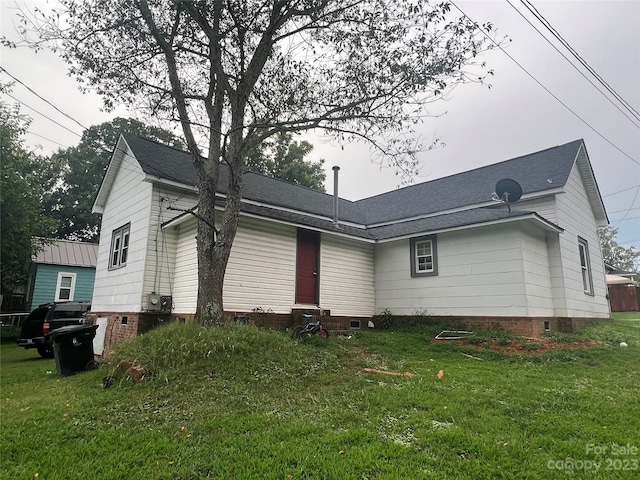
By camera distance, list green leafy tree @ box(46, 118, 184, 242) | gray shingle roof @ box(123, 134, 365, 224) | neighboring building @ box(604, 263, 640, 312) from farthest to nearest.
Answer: green leafy tree @ box(46, 118, 184, 242)
neighboring building @ box(604, 263, 640, 312)
gray shingle roof @ box(123, 134, 365, 224)

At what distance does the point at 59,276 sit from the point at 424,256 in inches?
774

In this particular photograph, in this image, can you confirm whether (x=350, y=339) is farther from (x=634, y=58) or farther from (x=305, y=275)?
(x=634, y=58)

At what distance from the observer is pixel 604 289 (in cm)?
1437

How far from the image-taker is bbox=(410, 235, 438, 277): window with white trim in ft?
37.2

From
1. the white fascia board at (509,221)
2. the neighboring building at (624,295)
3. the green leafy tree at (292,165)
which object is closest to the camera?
the white fascia board at (509,221)

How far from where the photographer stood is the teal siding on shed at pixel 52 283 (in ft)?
65.3

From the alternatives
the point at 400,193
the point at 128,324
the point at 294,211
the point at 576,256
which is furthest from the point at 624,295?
the point at 128,324

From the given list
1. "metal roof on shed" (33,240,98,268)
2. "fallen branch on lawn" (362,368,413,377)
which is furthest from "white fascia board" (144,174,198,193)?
"metal roof on shed" (33,240,98,268)

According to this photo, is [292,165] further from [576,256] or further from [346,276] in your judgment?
[576,256]

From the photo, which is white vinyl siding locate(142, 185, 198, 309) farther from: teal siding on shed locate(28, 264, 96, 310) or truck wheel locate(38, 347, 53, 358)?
teal siding on shed locate(28, 264, 96, 310)

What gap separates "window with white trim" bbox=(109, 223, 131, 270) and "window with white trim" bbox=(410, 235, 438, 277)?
29.1ft

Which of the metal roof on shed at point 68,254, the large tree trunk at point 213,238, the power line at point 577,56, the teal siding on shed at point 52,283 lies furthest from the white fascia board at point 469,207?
the metal roof on shed at point 68,254

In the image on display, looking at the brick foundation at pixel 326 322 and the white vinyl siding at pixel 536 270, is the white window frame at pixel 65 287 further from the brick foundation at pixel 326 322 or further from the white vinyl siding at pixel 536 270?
the white vinyl siding at pixel 536 270

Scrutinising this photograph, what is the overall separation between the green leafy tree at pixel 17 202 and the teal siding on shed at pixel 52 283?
47.6 inches
